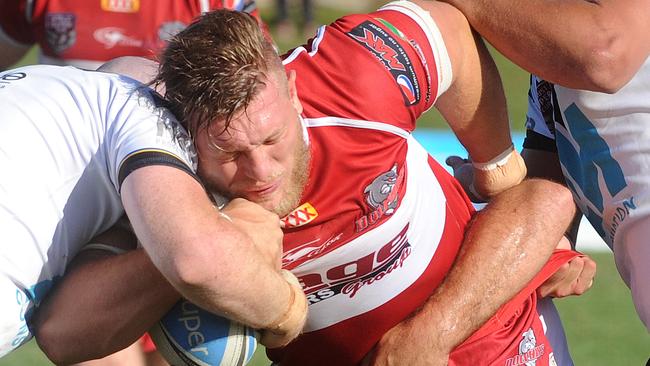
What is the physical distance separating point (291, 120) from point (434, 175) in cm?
82

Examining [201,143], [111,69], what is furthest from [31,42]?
[201,143]

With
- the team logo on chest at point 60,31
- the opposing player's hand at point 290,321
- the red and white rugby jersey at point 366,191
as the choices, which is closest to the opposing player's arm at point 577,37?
the red and white rugby jersey at point 366,191

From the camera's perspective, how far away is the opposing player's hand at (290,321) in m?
2.94

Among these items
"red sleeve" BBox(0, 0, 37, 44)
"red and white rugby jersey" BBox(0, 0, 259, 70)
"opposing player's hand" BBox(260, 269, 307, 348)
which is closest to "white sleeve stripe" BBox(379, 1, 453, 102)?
"opposing player's hand" BBox(260, 269, 307, 348)

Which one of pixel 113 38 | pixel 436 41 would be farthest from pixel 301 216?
pixel 113 38

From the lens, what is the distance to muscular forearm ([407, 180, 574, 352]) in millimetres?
3592

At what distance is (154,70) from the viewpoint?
3492 mm

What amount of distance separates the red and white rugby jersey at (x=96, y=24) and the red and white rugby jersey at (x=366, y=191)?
2.45 meters

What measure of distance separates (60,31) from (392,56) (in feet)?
9.62

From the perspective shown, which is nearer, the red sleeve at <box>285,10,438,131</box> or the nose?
the nose

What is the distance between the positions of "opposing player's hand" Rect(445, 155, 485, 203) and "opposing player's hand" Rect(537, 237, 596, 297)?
0.35 metres

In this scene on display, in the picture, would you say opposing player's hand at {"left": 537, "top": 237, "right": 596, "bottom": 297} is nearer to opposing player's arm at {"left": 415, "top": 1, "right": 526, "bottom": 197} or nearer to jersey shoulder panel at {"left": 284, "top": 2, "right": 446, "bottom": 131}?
opposing player's arm at {"left": 415, "top": 1, "right": 526, "bottom": 197}

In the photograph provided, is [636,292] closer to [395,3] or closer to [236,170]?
[395,3]

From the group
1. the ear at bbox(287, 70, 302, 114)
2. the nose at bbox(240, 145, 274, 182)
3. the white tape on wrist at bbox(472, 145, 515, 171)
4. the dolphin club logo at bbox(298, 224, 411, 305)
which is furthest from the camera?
the white tape on wrist at bbox(472, 145, 515, 171)
